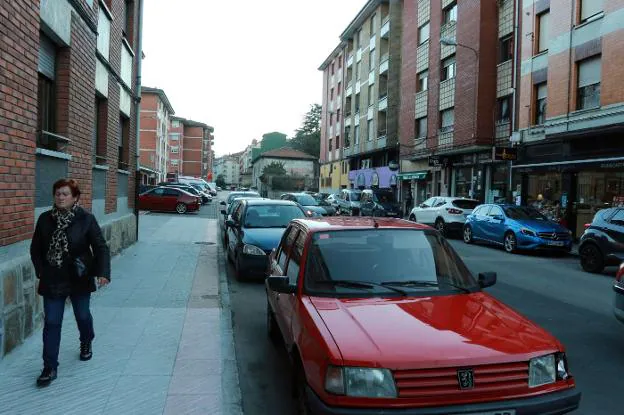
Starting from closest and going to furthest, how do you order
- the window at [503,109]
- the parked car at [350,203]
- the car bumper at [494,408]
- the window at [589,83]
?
the car bumper at [494,408], the window at [589,83], the window at [503,109], the parked car at [350,203]

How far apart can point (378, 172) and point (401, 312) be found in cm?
3812

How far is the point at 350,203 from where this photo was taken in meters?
31.1

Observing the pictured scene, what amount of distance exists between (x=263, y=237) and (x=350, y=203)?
21.6 m

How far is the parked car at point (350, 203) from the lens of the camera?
30406 millimetres

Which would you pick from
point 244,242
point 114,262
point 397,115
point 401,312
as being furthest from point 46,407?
point 397,115

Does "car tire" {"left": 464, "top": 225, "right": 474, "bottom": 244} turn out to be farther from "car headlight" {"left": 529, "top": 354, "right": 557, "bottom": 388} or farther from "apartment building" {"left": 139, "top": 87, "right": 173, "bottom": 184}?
"apartment building" {"left": 139, "top": 87, "right": 173, "bottom": 184}

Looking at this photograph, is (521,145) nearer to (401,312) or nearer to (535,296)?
(535,296)

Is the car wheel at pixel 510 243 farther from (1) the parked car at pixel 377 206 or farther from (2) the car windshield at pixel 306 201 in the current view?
(1) the parked car at pixel 377 206

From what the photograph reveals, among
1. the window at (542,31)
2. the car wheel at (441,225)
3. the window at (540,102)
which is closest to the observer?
the car wheel at (441,225)

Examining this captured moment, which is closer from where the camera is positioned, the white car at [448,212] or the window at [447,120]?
the white car at [448,212]

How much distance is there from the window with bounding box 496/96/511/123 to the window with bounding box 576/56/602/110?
5.48 metres

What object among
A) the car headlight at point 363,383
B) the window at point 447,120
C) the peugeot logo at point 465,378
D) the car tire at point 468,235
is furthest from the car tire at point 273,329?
the window at point 447,120

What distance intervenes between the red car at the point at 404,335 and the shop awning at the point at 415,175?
28.2 m

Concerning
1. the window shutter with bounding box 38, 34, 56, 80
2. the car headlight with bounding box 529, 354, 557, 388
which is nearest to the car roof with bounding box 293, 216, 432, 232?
the car headlight with bounding box 529, 354, 557, 388
